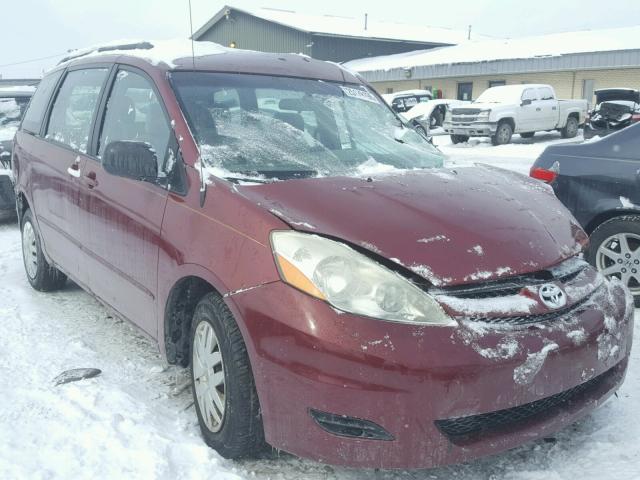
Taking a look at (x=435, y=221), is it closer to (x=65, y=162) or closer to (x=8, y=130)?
(x=65, y=162)

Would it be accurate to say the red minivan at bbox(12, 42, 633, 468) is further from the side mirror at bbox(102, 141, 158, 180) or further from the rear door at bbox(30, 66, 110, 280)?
the rear door at bbox(30, 66, 110, 280)

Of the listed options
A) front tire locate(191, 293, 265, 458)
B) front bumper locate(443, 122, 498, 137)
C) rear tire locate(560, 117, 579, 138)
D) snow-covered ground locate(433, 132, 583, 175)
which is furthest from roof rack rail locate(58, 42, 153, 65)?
rear tire locate(560, 117, 579, 138)

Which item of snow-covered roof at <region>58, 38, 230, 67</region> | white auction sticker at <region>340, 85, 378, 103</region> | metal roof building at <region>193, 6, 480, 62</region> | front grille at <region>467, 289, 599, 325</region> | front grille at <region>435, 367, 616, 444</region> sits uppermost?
metal roof building at <region>193, 6, 480, 62</region>

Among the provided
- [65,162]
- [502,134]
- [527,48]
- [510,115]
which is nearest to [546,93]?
[510,115]

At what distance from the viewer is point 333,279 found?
7.61 ft

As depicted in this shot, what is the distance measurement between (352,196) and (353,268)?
48 cm

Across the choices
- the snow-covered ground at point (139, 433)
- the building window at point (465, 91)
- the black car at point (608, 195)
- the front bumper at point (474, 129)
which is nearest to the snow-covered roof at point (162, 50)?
the snow-covered ground at point (139, 433)

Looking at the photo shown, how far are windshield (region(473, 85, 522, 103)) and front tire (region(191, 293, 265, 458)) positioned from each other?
19.8 metres

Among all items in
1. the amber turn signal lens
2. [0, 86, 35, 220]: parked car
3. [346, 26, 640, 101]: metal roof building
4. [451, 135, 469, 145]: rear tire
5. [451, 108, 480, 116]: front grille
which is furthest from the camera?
[346, 26, 640, 101]: metal roof building

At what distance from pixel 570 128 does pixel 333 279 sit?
22677 mm

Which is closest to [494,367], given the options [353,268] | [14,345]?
[353,268]

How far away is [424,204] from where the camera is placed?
8.93ft

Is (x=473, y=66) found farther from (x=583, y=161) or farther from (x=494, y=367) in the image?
(x=494, y=367)

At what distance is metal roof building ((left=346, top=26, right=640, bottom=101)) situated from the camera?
27.3 meters
